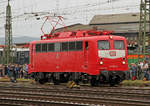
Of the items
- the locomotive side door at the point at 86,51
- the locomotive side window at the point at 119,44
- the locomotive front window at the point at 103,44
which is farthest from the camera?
the locomotive side door at the point at 86,51

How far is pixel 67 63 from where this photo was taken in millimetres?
26219

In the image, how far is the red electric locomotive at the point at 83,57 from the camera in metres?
23.9

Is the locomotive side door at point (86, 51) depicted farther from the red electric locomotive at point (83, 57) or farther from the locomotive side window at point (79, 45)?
the locomotive side window at point (79, 45)

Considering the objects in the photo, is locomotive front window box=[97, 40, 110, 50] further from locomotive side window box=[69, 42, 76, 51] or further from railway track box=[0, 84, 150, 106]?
railway track box=[0, 84, 150, 106]

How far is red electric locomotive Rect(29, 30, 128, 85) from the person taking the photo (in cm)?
2384

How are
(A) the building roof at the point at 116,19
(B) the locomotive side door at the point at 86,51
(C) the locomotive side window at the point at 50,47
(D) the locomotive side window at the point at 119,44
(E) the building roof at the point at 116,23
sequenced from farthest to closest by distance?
(A) the building roof at the point at 116,19, (E) the building roof at the point at 116,23, (C) the locomotive side window at the point at 50,47, (B) the locomotive side door at the point at 86,51, (D) the locomotive side window at the point at 119,44

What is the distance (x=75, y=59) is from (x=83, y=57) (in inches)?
36.0

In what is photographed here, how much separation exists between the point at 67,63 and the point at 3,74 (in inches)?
622

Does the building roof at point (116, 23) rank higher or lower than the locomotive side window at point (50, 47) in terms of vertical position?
higher

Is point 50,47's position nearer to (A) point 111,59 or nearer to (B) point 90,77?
(B) point 90,77

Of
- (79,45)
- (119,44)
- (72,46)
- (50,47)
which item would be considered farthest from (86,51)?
(50,47)

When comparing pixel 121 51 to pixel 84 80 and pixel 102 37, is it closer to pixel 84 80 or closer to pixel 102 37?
pixel 102 37

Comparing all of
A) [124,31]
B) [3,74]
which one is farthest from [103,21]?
[3,74]

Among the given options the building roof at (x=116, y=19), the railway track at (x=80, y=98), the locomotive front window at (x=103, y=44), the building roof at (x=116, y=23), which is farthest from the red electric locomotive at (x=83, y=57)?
the building roof at (x=116, y=19)
